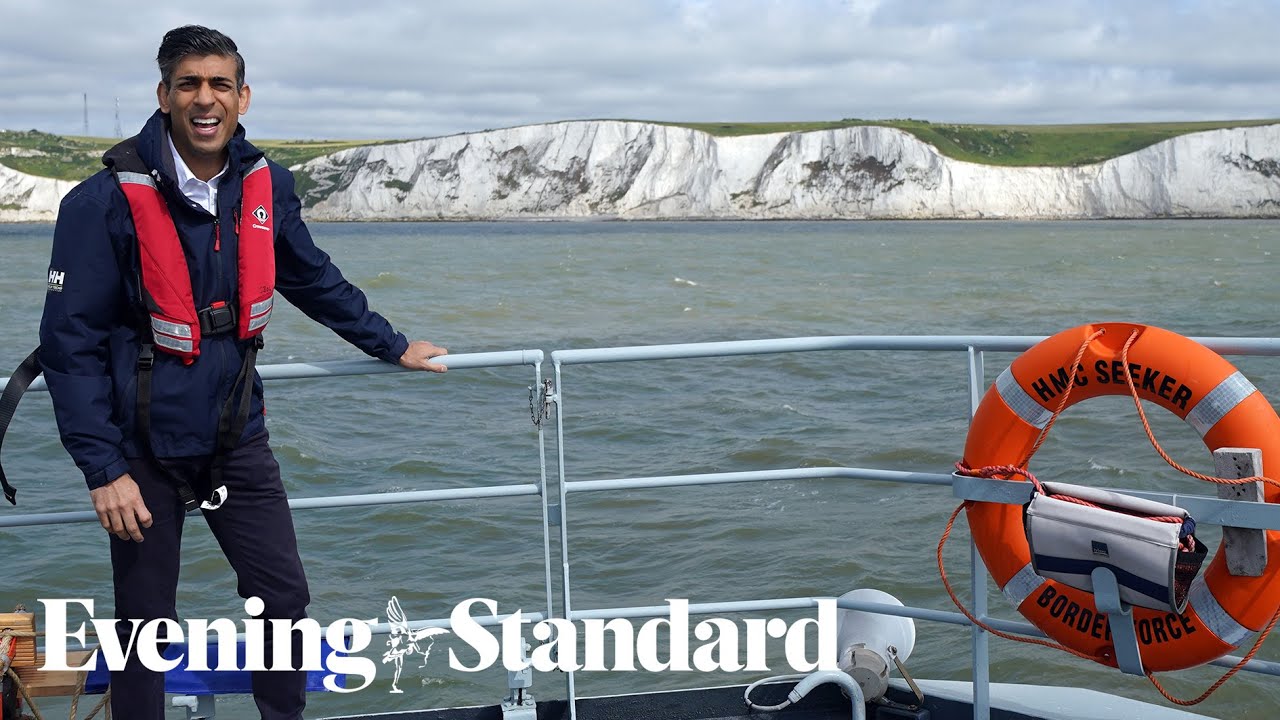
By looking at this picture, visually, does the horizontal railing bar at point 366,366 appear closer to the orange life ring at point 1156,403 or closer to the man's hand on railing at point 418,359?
the man's hand on railing at point 418,359

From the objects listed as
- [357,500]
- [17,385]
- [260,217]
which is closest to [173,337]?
[260,217]

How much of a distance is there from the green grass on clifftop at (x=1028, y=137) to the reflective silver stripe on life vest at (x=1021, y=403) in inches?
3564

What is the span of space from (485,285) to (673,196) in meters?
65.8

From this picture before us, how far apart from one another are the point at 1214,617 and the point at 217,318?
1.88m

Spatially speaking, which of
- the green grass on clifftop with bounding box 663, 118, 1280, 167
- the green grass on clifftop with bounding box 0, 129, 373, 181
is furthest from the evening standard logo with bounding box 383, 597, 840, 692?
the green grass on clifftop with bounding box 0, 129, 373, 181

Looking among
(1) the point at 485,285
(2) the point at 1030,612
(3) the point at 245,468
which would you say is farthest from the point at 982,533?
(1) the point at 485,285

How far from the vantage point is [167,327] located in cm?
209

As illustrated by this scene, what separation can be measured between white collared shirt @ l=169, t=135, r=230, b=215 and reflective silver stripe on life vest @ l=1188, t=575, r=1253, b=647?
1.92 meters

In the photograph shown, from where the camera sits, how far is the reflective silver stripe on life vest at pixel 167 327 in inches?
82.0

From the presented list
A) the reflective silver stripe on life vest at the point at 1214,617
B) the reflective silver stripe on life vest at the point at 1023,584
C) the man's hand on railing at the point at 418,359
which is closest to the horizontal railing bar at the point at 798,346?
the man's hand on railing at the point at 418,359

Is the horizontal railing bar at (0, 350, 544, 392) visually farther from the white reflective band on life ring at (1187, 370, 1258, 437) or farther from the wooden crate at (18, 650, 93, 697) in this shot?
the white reflective band on life ring at (1187, 370, 1258, 437)

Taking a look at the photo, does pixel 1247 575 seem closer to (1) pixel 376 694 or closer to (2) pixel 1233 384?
(2) pixel 1233 384

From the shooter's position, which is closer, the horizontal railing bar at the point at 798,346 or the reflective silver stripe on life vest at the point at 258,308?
the reflective silver stripe on life vest at the point at 258,308

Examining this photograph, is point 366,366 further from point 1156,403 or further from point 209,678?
point 1156,403
